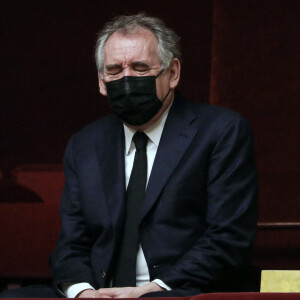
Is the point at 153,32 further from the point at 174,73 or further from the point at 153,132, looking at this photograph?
the point at 153,132

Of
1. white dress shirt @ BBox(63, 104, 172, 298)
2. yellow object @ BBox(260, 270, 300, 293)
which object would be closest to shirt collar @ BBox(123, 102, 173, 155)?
white dress shirt @ BBox(63, 104, 172, 298)

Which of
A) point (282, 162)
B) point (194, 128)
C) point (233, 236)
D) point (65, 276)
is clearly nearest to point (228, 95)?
point (282, 162)

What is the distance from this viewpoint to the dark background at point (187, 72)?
2.73 m

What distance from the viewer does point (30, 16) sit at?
2.78m

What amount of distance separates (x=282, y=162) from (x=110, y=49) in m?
0.92

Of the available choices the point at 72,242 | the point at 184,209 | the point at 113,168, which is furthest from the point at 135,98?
the point at 72,242

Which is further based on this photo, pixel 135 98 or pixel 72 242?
pixel 72 242

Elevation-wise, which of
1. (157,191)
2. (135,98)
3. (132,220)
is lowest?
(132,220)

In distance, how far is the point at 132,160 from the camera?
2.29 meters

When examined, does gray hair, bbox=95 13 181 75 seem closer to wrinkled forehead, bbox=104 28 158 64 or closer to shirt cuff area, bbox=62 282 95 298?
wrinkled forehead, bbox=104 28 158 64

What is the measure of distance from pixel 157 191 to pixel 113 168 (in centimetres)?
19

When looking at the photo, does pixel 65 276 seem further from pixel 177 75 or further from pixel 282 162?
pixel 282 162

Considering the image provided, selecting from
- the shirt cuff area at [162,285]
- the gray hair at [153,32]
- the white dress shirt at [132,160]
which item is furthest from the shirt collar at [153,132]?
the shirt cuff area at [162,285]

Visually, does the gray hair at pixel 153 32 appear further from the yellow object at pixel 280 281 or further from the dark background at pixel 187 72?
the yellow object at pixel 280 281
